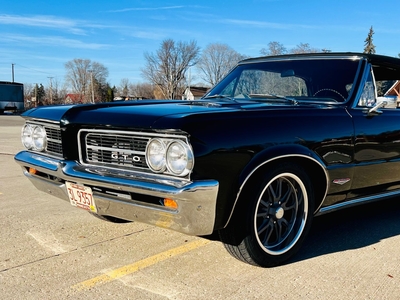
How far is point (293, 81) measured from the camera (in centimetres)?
401

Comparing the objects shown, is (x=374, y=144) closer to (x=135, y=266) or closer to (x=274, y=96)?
(x=274, y=96)

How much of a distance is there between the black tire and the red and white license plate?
0.95m

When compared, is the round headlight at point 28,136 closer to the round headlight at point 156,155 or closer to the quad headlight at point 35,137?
the quad headlight at point 35,137

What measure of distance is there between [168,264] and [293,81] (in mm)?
2169

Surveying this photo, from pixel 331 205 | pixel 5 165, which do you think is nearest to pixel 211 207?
pixel 331 205

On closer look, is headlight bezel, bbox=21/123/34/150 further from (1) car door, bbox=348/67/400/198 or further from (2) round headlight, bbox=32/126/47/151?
(1) car door, bbox=348/67/400/198

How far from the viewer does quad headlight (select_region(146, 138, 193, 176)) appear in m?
2.44

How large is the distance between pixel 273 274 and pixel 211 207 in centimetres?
80

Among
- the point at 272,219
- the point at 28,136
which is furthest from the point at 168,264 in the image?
the point at 28,136

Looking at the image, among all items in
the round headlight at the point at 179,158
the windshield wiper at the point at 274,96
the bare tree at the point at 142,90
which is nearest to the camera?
the round headlight at the point at 179,158

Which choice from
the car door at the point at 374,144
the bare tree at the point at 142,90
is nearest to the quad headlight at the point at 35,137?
the car door at the point at 374,144

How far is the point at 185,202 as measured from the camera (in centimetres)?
242

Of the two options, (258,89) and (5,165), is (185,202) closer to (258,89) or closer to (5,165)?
(258,89)

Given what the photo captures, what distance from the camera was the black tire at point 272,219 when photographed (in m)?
2.73
